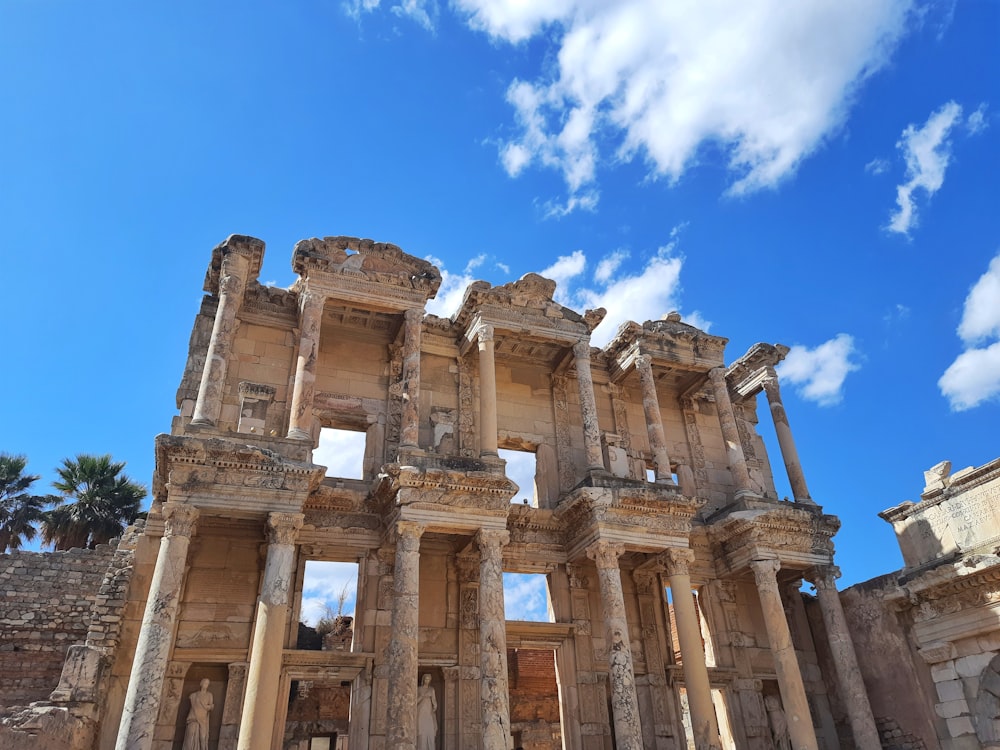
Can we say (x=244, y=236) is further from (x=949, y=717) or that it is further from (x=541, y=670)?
(x=949, y=717)

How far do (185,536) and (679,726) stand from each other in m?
10.6

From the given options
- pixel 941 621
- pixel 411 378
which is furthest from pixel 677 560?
pixel 411 378

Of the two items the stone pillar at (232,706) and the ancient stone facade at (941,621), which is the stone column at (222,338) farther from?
the ancient stone facade at (941,621)

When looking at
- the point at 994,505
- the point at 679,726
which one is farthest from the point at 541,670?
the point at 994,505

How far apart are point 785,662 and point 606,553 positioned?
4239mm

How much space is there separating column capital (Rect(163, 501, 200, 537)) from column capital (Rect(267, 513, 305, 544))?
123cm

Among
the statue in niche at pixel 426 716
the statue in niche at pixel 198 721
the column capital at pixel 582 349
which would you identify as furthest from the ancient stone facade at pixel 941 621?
the statue in niche at pixel 198 721

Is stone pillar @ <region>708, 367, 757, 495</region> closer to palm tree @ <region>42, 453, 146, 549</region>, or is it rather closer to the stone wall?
the stone wall

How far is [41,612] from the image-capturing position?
1351 cm

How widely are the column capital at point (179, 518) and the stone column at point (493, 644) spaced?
198 inches

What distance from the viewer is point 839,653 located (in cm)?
1540

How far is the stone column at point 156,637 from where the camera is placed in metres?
10.4

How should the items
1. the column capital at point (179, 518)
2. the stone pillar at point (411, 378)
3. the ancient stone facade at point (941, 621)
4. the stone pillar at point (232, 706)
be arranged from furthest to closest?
the stone pillar at point (411, 378) → the ancient stone facade at point (941, 621) → the stone pillar at point (232, 706) → the column capital at point (179, 518)

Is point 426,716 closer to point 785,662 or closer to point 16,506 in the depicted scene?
point 785,662
